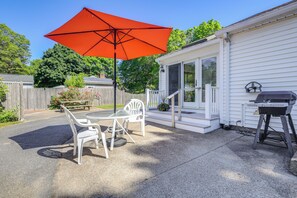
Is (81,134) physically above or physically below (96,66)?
below

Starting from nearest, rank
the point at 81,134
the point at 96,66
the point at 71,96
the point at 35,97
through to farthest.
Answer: the point at 81,134, the point at 71,96, the point at 35,97, the point at 96,66

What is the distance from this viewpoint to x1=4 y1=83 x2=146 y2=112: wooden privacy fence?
22.3ft

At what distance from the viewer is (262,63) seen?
13.1 feet

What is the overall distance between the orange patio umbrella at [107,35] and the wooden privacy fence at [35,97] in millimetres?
4665

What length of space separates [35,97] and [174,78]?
10.6m

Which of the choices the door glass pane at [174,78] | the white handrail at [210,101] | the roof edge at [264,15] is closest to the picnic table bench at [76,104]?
the door glass pane at [174,78]

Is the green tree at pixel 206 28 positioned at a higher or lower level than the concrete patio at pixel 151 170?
higher

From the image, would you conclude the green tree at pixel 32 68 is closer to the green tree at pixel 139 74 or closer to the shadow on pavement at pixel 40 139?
the green tree at pixel 139 74

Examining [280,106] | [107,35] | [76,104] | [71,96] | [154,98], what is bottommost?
[76,104]

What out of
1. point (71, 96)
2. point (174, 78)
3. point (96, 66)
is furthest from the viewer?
point (96, 66)

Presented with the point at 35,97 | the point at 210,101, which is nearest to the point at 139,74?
the point at 35,97

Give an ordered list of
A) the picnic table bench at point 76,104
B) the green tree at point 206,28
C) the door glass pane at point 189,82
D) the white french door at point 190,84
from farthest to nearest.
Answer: the green tree at point 206,28 < the picnic table bench at point 76,104 < the door glass pane at point 189,82 < the white french door at point 190,84

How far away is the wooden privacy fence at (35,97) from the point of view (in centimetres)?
680

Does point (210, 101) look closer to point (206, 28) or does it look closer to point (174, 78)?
point (174, 78)
